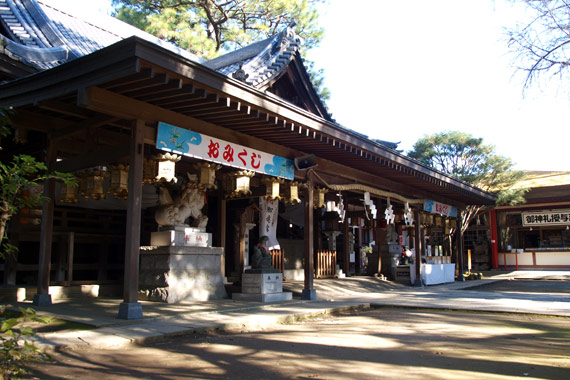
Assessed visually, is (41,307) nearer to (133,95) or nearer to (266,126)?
(133,95)

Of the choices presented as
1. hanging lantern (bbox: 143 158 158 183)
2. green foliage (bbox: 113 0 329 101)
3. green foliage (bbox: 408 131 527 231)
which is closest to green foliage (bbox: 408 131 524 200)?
green foliage (bbox: 408 131 527 231)

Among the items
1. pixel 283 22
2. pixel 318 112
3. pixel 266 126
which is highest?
pixel 283 22

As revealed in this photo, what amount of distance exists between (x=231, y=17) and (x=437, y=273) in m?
16.5

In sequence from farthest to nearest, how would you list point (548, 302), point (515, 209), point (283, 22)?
point (515, 209)
point (283, 22)
point (548, 302)

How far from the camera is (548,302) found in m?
11.2

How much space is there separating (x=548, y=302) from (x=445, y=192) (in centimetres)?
738

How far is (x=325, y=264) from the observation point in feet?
55.1

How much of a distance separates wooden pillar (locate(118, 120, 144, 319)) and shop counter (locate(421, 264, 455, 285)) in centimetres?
1214

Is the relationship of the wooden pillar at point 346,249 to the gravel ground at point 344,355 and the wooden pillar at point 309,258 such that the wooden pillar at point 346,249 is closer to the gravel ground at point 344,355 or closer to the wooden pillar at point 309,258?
the wooden pillar at point 309,258

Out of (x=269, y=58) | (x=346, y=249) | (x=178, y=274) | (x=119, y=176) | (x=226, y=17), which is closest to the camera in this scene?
(x=119, y=176)

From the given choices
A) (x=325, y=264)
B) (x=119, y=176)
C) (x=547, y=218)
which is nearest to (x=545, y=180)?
(x=547, y=218)

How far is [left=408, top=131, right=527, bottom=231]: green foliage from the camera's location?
24.4m

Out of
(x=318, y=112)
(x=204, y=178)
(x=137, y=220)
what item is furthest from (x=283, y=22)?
(x=137, y=220)

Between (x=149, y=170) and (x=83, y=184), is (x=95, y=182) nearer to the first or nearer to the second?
(x=83, y=184)
